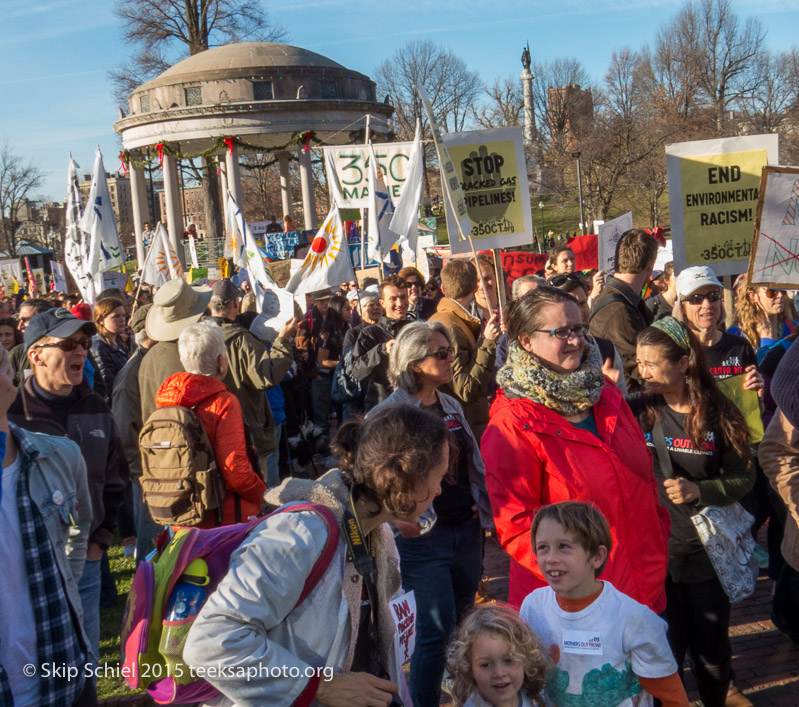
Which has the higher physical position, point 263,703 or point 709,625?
point 263,703

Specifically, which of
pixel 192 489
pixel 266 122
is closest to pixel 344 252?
pixel 192 489

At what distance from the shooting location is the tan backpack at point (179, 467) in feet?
14.0

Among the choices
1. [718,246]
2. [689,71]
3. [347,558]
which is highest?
[689,71]

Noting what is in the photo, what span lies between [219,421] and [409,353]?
1.14 metres

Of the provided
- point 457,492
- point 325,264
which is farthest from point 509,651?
point 325,264

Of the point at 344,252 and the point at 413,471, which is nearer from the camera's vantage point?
the point at 413,471

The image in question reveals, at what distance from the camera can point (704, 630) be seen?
376 centimetres

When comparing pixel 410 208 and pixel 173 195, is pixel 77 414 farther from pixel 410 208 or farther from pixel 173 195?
pixel 173 195

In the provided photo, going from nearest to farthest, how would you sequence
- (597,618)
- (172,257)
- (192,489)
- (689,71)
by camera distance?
1. (597,618)
2. (192,489)
3. (172,257)
4. (689,71)

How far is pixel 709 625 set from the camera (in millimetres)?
3750

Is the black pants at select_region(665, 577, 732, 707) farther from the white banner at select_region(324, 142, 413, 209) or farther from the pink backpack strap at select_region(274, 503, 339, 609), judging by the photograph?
the white banner at select_region(324, 142, 413, 209)

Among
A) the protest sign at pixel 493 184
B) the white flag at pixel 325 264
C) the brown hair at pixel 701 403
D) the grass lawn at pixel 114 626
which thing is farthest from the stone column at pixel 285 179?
the brown hair at pixel 701 403

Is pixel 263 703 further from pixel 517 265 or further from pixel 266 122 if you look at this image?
pixel 266 122

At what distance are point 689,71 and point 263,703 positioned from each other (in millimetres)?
54834
